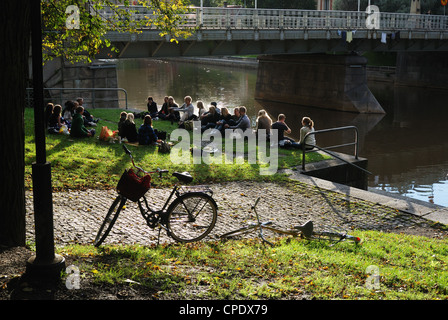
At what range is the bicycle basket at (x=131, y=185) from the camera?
6746 millimetres

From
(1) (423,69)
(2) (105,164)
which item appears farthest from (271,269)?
(1) (423,69)

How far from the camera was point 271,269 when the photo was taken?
6230 millimetres

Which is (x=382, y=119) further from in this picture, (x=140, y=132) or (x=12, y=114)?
(x=12, y=114)

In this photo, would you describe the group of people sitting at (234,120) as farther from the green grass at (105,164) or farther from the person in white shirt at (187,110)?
the green grass at (105,164)

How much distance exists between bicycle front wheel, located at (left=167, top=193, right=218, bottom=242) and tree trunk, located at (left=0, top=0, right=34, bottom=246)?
192 cm

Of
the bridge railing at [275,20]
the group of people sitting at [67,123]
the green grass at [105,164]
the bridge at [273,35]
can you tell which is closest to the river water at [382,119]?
the bridge at [273,35]

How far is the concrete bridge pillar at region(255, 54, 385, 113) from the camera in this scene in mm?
35562

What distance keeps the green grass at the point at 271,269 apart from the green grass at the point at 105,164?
4096 mm

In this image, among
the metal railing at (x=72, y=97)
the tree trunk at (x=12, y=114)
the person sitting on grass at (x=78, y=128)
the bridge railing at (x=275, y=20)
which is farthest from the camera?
the bridge railing at (x=275, y=20)

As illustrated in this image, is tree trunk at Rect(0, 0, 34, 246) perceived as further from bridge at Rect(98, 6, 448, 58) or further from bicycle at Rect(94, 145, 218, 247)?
bridge at Rect(98, 6, 448, 58)
